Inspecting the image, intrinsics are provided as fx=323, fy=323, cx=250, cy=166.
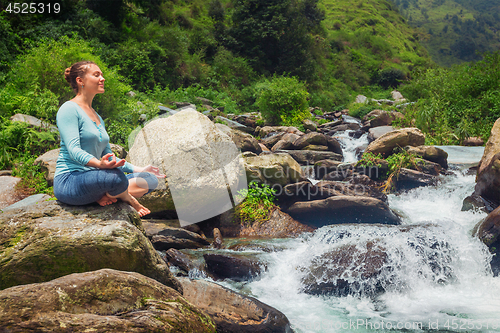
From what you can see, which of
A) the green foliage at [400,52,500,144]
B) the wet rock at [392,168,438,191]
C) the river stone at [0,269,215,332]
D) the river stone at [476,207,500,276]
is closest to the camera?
the river stone at [0,269,215,332]

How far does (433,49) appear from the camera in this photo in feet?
270

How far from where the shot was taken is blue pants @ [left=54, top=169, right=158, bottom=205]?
115 inches

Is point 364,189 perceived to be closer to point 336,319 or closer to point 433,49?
point 336,319

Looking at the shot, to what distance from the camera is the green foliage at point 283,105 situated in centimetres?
1641

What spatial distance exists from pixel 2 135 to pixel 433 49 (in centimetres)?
9551

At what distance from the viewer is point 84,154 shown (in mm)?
2742

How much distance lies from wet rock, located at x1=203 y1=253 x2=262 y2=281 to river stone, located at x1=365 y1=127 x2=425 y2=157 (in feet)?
23.1

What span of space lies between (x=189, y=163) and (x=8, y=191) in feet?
13.7

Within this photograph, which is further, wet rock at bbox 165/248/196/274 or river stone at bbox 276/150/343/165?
river stone at bbox 276/150/343/165

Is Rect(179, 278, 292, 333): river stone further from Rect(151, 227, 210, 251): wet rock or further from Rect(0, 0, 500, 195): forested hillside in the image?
Rect(0, 0, 500, 195): forested hillside

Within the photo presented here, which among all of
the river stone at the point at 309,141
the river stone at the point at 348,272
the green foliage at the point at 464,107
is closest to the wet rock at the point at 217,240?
the river stone at the point at 348,272

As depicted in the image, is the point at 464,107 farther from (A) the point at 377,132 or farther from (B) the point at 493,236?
(B) the point at 493,236

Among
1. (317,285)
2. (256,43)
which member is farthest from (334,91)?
(317,285)

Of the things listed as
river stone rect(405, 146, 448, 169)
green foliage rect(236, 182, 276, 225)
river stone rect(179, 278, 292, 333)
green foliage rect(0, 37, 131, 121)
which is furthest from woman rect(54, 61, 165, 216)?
river stone rect(405, 146, 448, 169)
